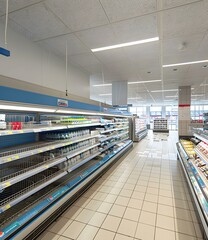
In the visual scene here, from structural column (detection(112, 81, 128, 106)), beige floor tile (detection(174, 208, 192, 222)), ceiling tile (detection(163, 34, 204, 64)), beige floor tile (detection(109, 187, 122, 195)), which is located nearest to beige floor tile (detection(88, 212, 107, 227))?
beige floor tile (detection(109, 187, 122, 195))

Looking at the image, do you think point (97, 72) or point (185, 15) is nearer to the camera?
point (185, 15)

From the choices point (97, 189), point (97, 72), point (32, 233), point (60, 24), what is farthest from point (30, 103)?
point (97, 72)

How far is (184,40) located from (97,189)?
13.5 ft

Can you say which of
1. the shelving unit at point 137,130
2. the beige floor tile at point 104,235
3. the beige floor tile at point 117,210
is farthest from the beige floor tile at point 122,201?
the shelving unit at point 137,130

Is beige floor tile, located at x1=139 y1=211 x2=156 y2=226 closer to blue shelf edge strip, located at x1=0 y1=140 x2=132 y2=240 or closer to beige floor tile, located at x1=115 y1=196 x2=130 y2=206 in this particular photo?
beige floor tile, located at x1=115 y1=196 x2=130 y2=206

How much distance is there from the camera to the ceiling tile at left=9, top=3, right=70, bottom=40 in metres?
2.53

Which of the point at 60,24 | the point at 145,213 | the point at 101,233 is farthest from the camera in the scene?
the point at 60,24

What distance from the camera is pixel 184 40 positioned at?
3.56m

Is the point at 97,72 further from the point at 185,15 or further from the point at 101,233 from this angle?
the point at 101,233

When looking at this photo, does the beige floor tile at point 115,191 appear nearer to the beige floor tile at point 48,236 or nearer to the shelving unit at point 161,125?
the beige floor tile at point 48,236

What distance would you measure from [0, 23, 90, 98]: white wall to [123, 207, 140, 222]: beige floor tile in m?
3.48

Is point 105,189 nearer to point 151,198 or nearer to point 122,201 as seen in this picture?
point 122,201

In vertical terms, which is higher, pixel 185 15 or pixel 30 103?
pixel 185 15

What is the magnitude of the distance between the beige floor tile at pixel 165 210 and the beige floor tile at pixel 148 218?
173 mm
